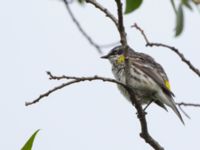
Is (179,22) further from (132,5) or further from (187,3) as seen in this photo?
(132,5)

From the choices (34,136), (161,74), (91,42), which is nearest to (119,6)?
(34,136)

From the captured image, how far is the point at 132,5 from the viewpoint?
2512mm

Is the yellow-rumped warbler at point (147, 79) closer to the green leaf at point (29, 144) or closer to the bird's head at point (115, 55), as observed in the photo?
the bird's head at point (115, 55)

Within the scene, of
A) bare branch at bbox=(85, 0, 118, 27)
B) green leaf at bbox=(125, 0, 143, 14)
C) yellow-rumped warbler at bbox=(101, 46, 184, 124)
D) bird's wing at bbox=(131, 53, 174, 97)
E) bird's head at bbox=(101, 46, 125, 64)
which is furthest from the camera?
bird's head at bbox=(101, 46, 125, 64)

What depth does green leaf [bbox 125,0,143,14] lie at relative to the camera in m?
2.47

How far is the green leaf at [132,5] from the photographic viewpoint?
2.47 m

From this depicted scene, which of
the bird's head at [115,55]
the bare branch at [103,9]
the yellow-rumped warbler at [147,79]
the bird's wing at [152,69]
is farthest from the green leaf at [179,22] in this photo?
the bird's head at [115,55]

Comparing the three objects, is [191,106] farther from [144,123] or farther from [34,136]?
[34,136]

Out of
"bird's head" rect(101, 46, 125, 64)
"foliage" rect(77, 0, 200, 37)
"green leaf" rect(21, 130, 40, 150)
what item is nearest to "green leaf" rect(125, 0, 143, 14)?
"foliage" rect(77, 0, 200, 37)

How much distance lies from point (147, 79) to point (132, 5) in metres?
4.87

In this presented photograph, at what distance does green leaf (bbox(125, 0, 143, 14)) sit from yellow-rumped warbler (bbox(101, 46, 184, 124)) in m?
4.17

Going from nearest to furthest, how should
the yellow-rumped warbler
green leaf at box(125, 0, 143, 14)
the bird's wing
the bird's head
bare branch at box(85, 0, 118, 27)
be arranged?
green leaf at box(125, 0, 143, 14) → bare branch at box(85, 0, 118, 27) → the yellow-rumped warbler → the bird's wing → the bird's head

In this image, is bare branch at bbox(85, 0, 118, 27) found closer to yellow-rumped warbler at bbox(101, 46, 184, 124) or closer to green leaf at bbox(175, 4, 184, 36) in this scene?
green leaf at bbox(175, 4, 184, 36)

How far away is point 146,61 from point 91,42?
141 inches
